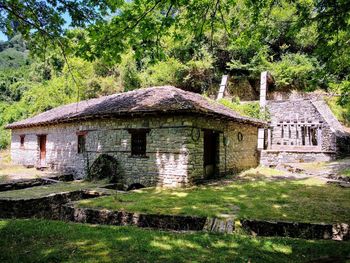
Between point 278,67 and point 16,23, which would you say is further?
point 278,67

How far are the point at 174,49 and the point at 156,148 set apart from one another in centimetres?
1571

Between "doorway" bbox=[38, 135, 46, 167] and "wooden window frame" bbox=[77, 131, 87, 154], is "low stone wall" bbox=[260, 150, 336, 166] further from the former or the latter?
"doorway" bbox=[38, 135, 46, 167]

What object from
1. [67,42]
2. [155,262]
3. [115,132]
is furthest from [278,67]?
[155,262]

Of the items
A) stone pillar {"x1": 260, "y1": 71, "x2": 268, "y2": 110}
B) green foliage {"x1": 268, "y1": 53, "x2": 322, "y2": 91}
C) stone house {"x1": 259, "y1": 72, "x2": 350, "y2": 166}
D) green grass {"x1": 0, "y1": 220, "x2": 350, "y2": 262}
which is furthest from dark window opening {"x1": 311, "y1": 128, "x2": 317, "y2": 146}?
green grass {"x1": 0, "y1": 220, "x2": 350, "y2": 262}

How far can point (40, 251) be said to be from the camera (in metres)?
Answer: 4.75

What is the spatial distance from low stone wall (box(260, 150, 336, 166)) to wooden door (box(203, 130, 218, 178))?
215 inches

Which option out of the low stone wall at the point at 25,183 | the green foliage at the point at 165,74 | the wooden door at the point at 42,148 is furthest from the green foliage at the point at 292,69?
the low stone wall at the point at 25,183

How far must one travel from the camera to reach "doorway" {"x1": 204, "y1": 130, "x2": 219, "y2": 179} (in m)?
12.8

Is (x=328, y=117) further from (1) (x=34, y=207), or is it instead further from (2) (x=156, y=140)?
(1) (x=34, y=207)

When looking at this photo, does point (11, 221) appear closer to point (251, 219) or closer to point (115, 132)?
point (251, 219)

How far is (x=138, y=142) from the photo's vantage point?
12.2 meters

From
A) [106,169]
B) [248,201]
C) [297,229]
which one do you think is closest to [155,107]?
[106,169]

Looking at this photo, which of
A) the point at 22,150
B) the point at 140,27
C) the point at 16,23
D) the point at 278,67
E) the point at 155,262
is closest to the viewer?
the point at 155,262

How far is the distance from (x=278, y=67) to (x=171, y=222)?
2126cm
